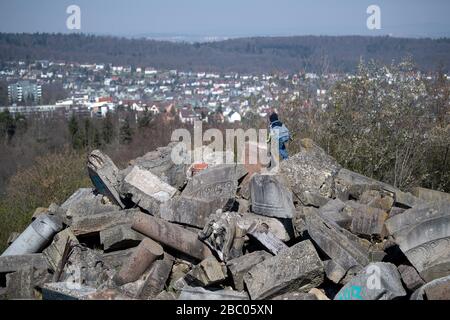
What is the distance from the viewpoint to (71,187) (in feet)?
53.6

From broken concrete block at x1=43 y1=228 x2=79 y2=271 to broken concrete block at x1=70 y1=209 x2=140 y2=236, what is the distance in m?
0.16

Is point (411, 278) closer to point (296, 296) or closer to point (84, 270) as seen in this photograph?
point (296, 296)

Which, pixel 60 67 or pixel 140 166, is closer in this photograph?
pixel 140 166

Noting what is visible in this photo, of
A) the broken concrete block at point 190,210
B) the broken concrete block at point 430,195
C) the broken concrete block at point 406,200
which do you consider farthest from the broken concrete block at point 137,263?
the broken concrete block at point 430,195

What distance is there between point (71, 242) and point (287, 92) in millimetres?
12763

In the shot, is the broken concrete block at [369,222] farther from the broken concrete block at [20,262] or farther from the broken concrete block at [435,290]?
the broken concrete block at [20,262]

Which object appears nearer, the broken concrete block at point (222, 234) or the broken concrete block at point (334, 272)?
the broken concrete block at point (334, 272)

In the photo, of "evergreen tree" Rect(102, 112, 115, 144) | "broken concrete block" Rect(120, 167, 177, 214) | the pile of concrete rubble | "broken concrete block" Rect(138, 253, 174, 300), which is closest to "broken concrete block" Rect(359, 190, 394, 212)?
the pile of concrete rubble

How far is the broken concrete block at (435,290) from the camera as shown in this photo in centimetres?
683

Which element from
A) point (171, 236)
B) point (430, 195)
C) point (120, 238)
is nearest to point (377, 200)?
point (430, 195)

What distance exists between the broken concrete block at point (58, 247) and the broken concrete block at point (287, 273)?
320 centimetres

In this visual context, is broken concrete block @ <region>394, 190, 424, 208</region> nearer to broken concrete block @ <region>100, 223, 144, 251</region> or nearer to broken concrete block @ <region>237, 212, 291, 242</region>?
broken concrete block @ <region>237, 212, 291, 242</region>
